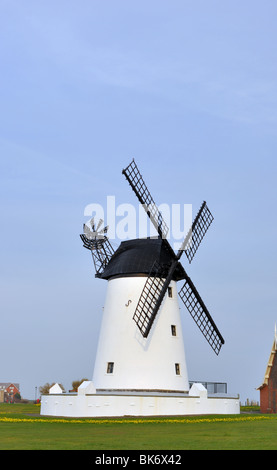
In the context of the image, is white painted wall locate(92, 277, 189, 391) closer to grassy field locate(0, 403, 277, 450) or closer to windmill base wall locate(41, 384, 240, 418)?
windmill base wall locate(41, 384, 240, 418)

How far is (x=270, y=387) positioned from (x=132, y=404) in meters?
17.4

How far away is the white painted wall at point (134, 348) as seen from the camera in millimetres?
34250

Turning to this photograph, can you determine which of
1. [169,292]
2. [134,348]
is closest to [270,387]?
[169,292]

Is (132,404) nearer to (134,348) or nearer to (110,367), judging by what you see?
(134,348)

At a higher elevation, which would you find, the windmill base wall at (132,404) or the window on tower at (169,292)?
the window on tower at (169,292)

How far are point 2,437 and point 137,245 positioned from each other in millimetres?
18857

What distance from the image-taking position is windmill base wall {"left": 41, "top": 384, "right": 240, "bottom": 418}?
31.6 metres

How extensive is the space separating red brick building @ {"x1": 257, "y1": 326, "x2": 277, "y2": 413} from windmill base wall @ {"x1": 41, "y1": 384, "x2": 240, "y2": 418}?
11313 mm

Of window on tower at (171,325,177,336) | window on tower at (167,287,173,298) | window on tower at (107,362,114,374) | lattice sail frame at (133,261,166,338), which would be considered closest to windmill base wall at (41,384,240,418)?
window on tower at (107,362,114,374)

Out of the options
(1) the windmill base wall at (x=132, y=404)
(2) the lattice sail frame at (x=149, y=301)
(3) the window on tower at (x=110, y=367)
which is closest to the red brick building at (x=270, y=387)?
(1) the windmill base wall at (x=132, y=404)

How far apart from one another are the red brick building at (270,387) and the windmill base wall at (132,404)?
11313 millimetres

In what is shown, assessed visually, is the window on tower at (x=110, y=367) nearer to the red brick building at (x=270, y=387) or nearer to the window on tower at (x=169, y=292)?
the window on tower at (x=169, y=292)

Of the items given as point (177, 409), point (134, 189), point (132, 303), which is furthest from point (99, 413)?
point (134, 189)
